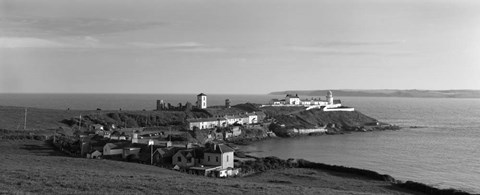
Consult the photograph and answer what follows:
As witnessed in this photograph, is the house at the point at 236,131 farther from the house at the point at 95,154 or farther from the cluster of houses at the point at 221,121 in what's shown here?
the house at the point at 95,154

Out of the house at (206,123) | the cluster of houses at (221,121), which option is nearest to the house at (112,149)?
the cluster of houses at (221,121)

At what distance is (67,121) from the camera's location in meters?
72.1

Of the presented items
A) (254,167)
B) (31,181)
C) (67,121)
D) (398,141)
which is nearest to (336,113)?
(398,141)

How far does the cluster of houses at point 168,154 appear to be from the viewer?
36188mm

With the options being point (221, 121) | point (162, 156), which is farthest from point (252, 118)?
point (162, 156)

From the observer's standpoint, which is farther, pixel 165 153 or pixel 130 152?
pixel 130 152

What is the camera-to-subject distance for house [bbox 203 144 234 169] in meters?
36.9

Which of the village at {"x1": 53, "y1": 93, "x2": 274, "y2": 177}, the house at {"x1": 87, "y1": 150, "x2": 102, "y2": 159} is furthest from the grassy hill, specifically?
the house at {"x1": 87, "y1": 150, "x2": 102, "y2": 159}

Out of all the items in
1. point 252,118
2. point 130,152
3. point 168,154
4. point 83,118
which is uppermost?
point 83,118

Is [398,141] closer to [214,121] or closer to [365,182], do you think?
[214,121]

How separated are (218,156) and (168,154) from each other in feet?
16.6

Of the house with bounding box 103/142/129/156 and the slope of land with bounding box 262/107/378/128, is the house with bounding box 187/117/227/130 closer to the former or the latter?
the slope of land with bounding box 262/107/378/128

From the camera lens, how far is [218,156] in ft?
121

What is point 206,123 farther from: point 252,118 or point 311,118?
point 311,118
